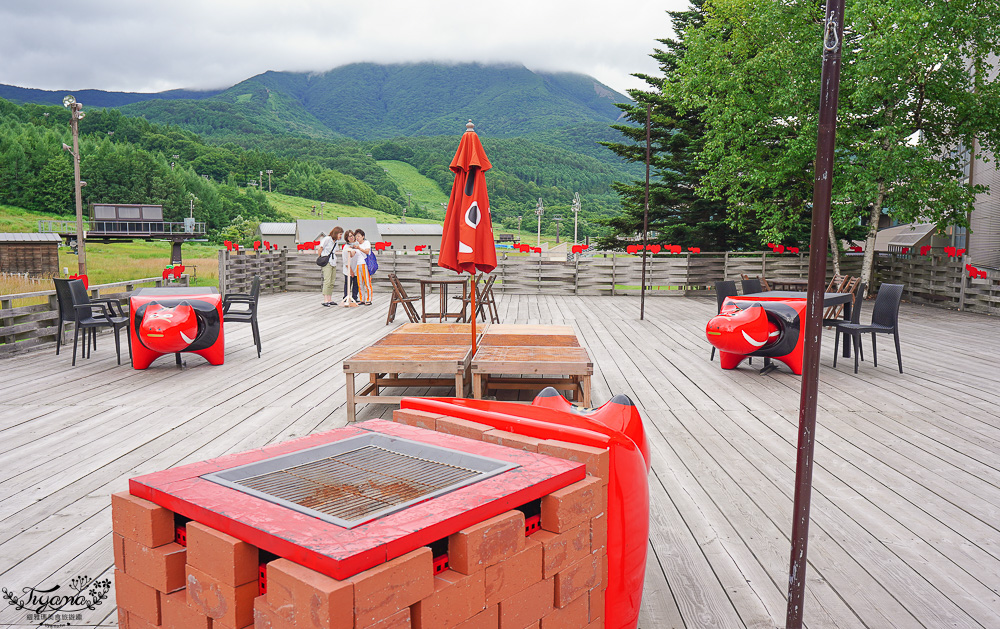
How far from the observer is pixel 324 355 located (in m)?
7.16

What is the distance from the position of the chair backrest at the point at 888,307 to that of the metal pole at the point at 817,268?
5.20m

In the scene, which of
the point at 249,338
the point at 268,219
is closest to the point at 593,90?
the point at 268,219

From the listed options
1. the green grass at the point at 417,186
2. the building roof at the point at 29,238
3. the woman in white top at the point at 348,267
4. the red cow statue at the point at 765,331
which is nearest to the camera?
the red cow statue at the point at 765,331

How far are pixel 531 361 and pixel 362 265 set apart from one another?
8935 mm

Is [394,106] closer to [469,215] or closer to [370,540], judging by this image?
[469,215]

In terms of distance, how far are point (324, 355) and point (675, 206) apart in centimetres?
1485

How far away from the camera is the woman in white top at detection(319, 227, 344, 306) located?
12.6 metres

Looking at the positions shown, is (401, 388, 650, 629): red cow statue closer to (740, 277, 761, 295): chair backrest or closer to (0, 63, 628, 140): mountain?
(740, 277, 761, 295): chair backrest

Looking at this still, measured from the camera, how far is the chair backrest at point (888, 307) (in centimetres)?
614

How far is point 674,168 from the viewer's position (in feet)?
63.7

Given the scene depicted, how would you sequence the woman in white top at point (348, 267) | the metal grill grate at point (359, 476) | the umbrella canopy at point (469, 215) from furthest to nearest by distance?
1. the woman in white top at point (348, 267)
2. the umbrella canopy at point (469, 215)
3. the metal grill grate at point (359, 476)

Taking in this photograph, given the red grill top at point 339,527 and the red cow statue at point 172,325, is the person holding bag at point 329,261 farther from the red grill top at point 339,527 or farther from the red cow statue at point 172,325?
the red grill top at point 339,527

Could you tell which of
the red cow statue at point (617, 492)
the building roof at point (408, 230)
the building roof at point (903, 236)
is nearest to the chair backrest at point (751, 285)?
the red cow statue at point (617, 492)

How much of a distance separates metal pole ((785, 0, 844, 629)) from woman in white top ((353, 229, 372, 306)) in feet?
36.6
